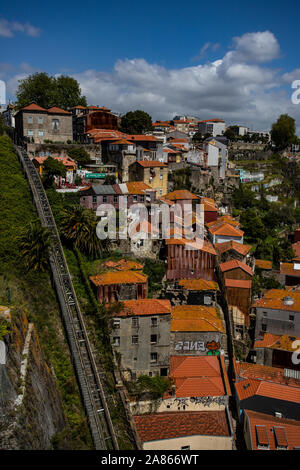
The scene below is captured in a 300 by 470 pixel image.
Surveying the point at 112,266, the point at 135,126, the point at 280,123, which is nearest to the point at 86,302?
the point at 112,266

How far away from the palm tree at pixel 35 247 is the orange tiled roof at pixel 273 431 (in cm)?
1678

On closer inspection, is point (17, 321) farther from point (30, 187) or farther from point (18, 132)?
point (18, 132)

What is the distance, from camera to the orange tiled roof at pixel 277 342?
93.2 ft

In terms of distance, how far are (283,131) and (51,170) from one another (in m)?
65.2

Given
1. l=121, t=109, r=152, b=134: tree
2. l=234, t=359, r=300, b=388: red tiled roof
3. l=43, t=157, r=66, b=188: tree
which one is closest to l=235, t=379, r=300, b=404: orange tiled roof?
l=234, t=359, r=300, b=388: red tiled roof

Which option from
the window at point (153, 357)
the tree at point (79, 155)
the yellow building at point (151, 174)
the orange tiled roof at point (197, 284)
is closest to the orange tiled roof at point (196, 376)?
the window at point (153, 357)

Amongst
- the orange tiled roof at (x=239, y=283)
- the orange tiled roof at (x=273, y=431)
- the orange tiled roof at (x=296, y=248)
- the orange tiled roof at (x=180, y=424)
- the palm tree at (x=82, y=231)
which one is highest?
the palm tree at (x=82, y=231)

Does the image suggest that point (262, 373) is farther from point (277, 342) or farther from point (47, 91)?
point (47, 91)

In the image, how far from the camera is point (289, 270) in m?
39.6

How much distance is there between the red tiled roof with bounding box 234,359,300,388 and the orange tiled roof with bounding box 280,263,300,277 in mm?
13451

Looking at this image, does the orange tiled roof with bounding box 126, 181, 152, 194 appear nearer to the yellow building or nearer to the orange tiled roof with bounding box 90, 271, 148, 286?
the yellow building

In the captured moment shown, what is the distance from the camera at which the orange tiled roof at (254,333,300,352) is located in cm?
2841

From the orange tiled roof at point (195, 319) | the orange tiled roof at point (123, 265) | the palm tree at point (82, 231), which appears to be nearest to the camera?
the orange tiled roof at point (195, 319)

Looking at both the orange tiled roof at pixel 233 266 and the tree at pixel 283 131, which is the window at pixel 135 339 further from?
the tree at pixel 283 131
